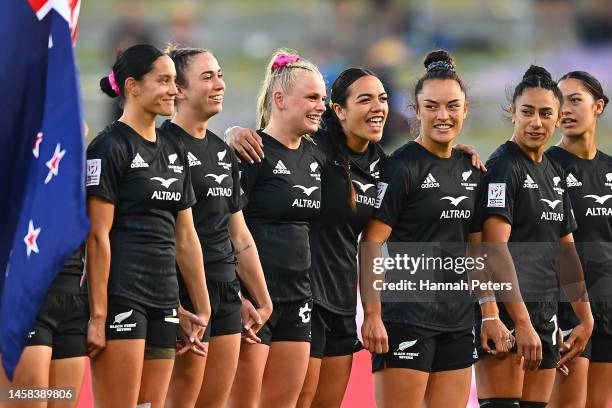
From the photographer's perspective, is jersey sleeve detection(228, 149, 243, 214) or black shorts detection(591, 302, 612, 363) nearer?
jersey sleeve detection(228, 149, 243, 214)

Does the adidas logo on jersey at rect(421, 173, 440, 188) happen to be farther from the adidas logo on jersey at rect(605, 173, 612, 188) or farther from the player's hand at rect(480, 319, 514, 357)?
the adidas logo on jersey at rect(605, 173, 612, 188)

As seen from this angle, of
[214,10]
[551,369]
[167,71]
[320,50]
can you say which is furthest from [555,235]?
[214,10]

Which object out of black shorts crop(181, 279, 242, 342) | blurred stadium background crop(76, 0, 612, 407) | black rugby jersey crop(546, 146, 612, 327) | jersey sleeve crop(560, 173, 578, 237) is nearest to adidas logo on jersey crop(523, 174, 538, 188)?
jersey sleeve crop(560, 173, 578, 237)

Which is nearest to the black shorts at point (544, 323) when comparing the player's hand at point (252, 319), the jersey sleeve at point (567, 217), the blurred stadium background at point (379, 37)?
the jersey sleeve at point (567, 217)

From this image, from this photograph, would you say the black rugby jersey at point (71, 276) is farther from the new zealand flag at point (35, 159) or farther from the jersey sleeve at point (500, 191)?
the jersey sleeve at point (500, 191)

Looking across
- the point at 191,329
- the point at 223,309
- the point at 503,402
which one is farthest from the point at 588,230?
the point at 191,329

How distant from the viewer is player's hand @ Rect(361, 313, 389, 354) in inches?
251

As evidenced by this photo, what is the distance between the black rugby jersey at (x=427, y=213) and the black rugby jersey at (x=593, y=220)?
0.93 meters

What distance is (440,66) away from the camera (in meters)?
6.78

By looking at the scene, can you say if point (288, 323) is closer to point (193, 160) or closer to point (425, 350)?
point (425, 350)

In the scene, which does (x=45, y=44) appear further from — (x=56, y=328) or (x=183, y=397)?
(x=183, y=397)

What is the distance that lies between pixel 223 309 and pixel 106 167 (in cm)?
108

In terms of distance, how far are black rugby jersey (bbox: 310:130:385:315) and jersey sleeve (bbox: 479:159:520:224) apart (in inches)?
23.5

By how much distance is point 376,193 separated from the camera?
6637 mm
